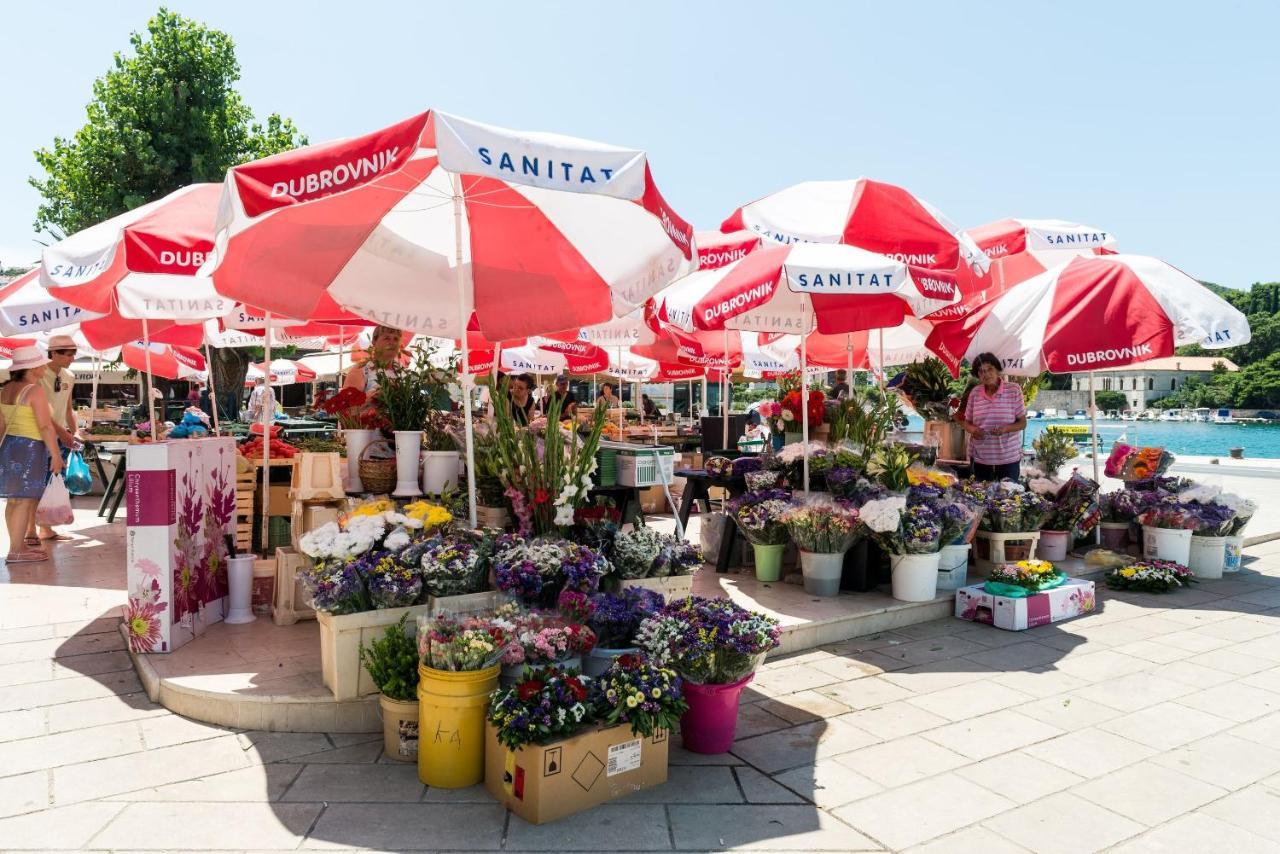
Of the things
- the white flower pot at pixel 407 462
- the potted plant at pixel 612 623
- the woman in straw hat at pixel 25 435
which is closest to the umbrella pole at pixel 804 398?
the potted plant at pixel 612 623

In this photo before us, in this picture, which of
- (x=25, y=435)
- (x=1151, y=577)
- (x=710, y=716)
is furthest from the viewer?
(x=25, y=435)

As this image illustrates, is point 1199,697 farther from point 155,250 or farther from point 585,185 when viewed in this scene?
point 155,250

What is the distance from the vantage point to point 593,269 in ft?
16.2

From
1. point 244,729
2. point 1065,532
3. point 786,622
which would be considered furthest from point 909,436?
point 244,729

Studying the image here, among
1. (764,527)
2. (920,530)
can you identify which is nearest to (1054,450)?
(920,530)

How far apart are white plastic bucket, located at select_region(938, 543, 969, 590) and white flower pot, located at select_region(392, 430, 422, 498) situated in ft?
12.1

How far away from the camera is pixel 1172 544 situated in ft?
22.7

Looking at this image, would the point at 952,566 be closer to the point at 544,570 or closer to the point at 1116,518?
the point at 1116,518

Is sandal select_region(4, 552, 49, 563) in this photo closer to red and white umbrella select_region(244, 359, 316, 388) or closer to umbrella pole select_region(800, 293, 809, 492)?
umbrella pole select_region(800, 293, 809, 492)

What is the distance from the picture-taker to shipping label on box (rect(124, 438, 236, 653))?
4020mm

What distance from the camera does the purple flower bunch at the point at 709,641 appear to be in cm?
329

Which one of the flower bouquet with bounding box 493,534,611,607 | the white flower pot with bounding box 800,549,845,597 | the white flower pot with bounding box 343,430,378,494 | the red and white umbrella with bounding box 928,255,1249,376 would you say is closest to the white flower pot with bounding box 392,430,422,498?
the white flower pot with bounding box 343,430,378,494

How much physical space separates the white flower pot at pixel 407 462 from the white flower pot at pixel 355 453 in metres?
0.30

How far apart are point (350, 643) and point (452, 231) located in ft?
8.78
